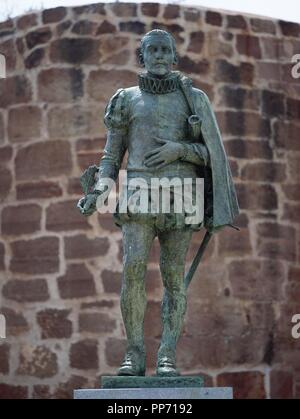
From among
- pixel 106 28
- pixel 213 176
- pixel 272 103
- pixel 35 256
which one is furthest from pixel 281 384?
pixel 213 176

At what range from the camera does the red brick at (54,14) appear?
1167 cm

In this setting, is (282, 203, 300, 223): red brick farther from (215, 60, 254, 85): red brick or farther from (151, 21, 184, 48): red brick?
(151, 21, 184, 48): red brick

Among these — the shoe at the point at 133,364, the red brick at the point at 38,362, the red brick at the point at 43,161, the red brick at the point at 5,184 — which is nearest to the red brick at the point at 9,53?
the red brick at the point at 43,161

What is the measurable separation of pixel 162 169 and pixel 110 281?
3.70m

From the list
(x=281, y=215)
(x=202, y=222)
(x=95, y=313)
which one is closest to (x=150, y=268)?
(x=95, y=313)

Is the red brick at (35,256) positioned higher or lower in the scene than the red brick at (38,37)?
lower

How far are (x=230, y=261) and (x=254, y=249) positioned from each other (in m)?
0.26

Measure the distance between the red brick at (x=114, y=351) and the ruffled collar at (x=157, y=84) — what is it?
12.2 feet

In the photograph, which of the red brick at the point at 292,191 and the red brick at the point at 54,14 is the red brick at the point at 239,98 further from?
the red brick at the point at 54,14

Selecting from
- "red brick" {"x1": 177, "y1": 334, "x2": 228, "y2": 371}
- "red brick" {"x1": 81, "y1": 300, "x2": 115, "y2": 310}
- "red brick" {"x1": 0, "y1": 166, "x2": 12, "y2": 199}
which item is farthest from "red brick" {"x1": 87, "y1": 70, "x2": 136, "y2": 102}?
"red brick" {"x1": 177, "y1": 334, "x2": 228, "y2": 371}

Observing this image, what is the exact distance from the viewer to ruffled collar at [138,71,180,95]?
766 centimetres

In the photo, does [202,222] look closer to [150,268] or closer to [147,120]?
[147,120]

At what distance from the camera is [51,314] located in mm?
11188

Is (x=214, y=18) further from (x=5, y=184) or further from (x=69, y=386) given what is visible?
(x=69, y=386)
